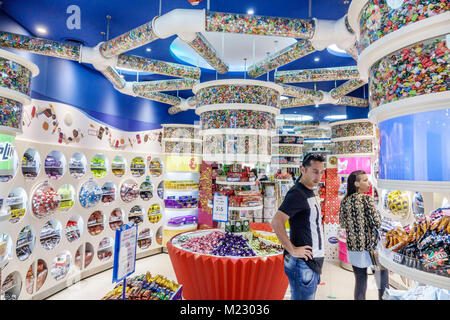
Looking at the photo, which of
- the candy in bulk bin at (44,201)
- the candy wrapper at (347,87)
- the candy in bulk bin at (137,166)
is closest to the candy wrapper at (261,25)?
the candy wrapper at (347,87)

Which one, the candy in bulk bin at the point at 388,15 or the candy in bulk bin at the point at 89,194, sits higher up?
the candy in bulk bin at the point at 388,15

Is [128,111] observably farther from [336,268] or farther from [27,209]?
[336,268]

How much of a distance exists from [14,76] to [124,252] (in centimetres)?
203

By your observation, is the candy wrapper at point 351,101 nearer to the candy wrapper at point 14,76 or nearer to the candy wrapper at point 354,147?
the candy wrapper at point 354,147

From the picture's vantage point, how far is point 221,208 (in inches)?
153

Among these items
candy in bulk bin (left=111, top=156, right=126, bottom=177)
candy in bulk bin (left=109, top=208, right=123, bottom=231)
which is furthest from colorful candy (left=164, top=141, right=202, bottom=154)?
candy in bulk bin (left=109, top=208, right=123, bottom=231)

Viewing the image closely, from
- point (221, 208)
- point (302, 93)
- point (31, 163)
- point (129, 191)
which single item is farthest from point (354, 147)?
point (31, 163)

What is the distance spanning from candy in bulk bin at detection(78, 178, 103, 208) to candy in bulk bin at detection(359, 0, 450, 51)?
17.1 feet

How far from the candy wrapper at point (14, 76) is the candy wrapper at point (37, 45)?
1201mm

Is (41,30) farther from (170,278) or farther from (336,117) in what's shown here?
(336,117)

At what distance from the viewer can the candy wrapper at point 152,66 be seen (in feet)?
13.5

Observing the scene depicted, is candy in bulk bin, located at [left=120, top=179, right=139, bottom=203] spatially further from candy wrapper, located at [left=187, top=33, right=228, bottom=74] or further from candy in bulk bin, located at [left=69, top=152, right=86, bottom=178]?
candy wrapper, located at [left=187, top=33, right=228, bottom=74]

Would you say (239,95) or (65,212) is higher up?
(239,95)

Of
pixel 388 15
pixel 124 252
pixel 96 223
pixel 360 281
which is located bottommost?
pixel 360 281
